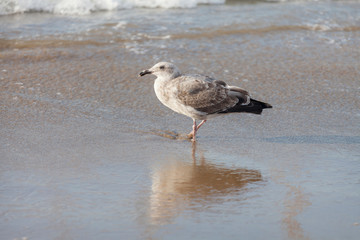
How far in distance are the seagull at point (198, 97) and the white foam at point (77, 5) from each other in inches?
179

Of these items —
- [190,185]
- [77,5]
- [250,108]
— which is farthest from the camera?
[77,5]

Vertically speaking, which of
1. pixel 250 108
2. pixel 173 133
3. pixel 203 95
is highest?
pixel 203 95

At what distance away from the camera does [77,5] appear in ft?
31.7

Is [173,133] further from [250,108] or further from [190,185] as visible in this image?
[190,185]

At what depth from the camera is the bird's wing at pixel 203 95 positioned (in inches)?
209

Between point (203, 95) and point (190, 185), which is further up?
point (203, 95)

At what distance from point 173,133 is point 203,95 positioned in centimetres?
45

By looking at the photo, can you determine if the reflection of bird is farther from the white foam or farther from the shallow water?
the white foam

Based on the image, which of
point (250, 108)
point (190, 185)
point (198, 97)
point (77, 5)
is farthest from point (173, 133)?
point (77, 5)

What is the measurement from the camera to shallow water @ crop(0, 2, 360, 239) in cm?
351

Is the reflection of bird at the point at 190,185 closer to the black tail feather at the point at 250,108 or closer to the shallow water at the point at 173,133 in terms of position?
the shallow water at the point at 173,133

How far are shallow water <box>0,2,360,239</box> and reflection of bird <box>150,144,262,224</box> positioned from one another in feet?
0.04

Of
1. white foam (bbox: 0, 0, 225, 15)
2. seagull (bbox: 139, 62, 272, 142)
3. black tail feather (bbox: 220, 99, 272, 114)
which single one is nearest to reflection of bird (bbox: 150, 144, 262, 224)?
seagull (bbox: 139, 62, 272, 142)

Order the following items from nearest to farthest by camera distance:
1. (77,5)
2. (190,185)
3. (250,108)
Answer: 1. (190,185)
2. (250,108)
3. (77,5)
